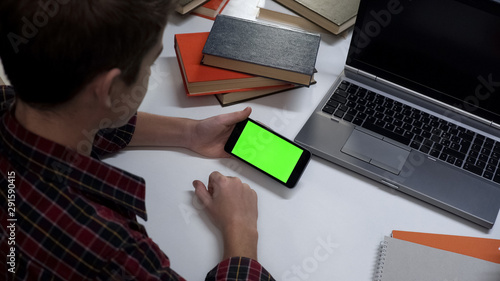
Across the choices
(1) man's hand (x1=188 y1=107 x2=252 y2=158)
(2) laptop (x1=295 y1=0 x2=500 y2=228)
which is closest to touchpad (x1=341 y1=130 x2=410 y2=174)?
(2) laptop (x1=295 y1=0 x2=500 y2=228)

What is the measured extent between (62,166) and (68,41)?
7.4 inches

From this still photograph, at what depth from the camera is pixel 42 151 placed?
2.36 feet

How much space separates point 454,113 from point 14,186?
834 millimetres

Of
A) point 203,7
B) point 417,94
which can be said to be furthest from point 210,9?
point 417,94

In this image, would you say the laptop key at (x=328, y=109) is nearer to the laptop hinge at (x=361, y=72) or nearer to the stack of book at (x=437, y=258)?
the laptop hinge at (x=361, y=72)

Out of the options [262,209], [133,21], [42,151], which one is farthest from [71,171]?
[262,209]

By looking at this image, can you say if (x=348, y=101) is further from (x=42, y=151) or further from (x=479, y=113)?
(x=42, y=151)

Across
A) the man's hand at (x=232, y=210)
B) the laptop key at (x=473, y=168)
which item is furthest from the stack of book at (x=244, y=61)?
the laptop key at (x=473, y=168)

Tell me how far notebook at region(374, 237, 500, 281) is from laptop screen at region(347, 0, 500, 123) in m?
0.31

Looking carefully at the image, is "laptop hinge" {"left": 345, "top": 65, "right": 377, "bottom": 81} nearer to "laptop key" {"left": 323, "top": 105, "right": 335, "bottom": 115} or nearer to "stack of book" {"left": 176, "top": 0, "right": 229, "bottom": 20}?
"laptop key" {"left": 323, "top": 105, "right": 335, "bottom": 115}

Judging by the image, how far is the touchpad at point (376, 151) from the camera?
983 millimetres

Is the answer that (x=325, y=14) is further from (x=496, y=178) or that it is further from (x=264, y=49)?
(x=496, y=178)

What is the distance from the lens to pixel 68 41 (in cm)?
63

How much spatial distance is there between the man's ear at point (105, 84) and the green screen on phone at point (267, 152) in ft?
1.11
